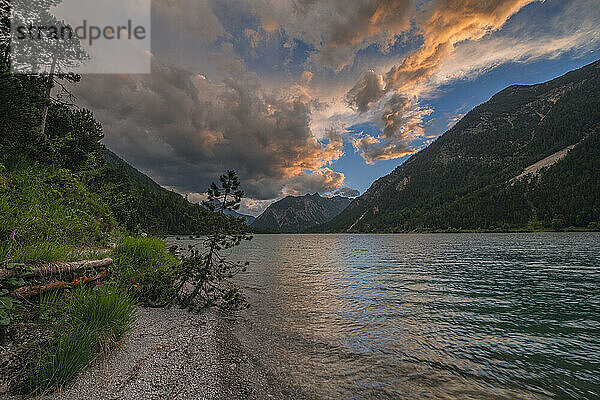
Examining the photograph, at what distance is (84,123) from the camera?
33844mm

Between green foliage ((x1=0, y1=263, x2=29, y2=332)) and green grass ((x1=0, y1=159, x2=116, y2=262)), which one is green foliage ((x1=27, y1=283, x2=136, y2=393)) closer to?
green foliage ((x1=0, y1=263, x2=29, y2=332))

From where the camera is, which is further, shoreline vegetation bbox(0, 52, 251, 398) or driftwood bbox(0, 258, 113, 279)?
driftwood bbox(0, 258, 113, 279)

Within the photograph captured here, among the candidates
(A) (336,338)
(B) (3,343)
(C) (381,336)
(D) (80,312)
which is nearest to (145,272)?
(D) (80,312)

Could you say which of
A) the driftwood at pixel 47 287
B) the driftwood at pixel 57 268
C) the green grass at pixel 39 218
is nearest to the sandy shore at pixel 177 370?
the driftwood at pixel 47 287

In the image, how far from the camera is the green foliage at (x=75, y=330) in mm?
5137

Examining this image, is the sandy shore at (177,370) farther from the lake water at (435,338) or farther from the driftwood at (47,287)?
the driftwood at (47,287)

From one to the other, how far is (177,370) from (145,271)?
702 cm

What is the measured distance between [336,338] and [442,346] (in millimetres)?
4276

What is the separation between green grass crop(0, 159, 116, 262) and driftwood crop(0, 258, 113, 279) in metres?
0.29

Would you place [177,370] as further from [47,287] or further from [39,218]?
[39,218]

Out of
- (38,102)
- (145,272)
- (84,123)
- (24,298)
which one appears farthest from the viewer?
(84,123)

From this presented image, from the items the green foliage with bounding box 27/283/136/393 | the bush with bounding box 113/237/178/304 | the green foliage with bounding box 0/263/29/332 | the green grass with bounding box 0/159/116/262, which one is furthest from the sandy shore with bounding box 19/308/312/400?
the green grass with bounding box 0/159/116/262

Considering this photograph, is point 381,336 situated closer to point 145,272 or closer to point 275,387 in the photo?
point 275,387

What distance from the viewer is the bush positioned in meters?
11.8
